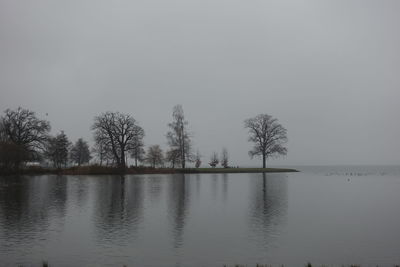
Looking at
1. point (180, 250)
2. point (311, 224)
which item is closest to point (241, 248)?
point (180, 250)

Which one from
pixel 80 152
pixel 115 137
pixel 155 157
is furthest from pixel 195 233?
pixel 80 152

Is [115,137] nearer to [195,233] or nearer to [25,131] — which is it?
[25,131]

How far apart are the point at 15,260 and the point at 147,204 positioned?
42.1 feet

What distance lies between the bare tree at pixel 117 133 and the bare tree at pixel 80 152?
3716 centimetres

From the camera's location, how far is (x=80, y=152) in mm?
109375

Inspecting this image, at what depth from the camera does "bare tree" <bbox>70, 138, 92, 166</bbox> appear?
358 feet

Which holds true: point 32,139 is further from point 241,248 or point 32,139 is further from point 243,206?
point 241,248

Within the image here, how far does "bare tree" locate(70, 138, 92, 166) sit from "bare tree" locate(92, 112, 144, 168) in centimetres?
3716

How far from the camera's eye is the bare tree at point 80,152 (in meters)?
109

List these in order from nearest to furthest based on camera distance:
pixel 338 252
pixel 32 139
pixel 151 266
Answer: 1. pixel 151 266
2. pixel 338 252
3. pixel 32 139

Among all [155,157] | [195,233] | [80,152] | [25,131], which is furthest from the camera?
[80,152]

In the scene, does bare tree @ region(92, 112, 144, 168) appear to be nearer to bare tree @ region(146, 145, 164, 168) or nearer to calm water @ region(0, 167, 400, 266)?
bare tree @ region(146, 145, 164, 168)

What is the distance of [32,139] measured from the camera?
238 ft

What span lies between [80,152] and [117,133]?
4165 centimetres
